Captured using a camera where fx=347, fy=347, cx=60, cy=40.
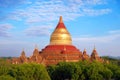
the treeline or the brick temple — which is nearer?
the treeline

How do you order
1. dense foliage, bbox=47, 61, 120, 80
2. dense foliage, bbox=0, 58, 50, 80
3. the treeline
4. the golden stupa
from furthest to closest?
1. the golden stupa
2. dense foliage, bbox=47, 61, 120, 80
3. the treeline
4. dense foliage, bbox=0, 58, 50, 80

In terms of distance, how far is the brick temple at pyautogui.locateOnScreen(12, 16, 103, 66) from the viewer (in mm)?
51250

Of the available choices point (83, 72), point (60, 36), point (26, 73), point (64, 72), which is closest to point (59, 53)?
point (60, 36)

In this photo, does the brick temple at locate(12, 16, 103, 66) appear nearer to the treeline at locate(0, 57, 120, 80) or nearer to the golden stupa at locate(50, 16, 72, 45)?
the golden stupa at locate(50, 16, 72, 45)

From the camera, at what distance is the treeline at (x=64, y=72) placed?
37.8 m

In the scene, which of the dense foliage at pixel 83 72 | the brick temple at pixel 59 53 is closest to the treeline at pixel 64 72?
A: the dense foliage at pixel 83 72

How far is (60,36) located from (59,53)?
4298mm

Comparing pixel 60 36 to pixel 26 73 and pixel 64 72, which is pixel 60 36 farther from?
pixel 26 73

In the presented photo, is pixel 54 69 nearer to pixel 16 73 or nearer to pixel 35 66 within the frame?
pixel 35 66

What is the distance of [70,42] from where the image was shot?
55.9 meters

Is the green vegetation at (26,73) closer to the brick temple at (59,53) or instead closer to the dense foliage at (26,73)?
the dense foliage at (26,73)

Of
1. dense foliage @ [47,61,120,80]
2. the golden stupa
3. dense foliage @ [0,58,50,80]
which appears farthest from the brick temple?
dense foliage @ [0,58,50,80]

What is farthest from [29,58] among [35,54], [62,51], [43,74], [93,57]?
[43,74]

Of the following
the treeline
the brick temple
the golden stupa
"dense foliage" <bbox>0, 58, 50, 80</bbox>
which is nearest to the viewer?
"dense foliage" <bbox>0, 58, 50, 80</bbox>
